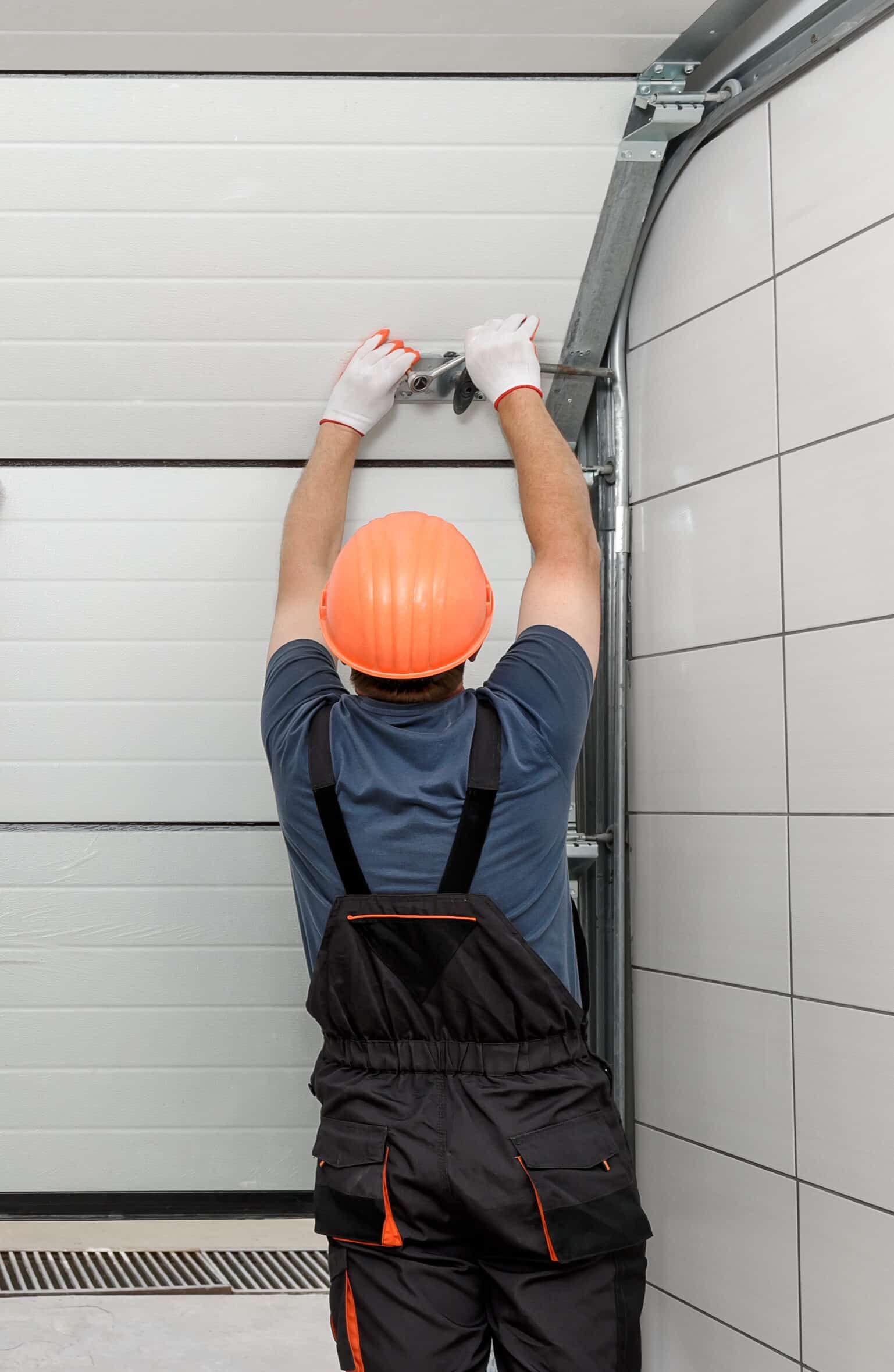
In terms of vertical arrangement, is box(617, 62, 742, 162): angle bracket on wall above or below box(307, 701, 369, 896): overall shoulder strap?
above

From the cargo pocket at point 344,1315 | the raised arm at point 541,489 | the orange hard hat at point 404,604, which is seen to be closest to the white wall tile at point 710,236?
the raised arm at point 541,489

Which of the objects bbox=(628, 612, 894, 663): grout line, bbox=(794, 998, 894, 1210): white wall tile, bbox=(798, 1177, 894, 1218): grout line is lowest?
bbox=(798, 1177, 894, 1218): grout line

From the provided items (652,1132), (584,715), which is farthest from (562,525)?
(652,1132)

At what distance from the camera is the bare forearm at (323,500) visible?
6.06ft

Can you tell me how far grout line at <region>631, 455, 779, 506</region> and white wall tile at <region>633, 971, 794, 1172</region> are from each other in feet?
2.81

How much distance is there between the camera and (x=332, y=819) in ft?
4.50

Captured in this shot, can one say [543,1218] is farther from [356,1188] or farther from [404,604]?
[404,604]

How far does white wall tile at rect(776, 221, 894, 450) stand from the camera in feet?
4.93

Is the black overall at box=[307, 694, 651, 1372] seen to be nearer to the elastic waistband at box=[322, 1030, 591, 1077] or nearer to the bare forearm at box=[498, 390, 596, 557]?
the elastic waistband at box=[322, 1030, 591, 1077]

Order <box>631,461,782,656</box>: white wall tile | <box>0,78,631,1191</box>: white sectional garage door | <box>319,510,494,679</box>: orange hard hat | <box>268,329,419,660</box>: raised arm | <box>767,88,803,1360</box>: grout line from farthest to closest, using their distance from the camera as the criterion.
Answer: <box>0,78,631,1191</box>: white sectional garage door < <box>268,329,419,660</box>: raised arm < <box>631,461,782,656</box>: white wall tile < <box>767,88,803,1360</box>: grout line < <box>319,510,494,679</box>: orange hard hat

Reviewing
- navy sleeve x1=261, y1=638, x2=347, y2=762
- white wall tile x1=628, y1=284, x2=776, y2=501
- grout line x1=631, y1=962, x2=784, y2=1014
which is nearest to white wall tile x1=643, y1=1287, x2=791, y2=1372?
grout line x1=631, y1=962, x2=784, y2=1014

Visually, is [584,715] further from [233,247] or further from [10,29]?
[10,29]

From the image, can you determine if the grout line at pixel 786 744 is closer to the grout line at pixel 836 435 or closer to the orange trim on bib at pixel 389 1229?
the grout line at pixel 836 435

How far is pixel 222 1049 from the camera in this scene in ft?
6.63
